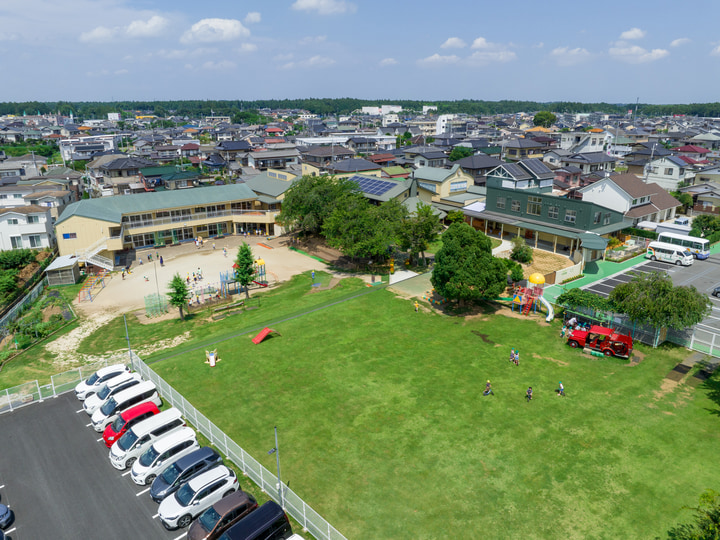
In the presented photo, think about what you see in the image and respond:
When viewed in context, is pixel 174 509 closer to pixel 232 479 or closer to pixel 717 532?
pixel 232 479

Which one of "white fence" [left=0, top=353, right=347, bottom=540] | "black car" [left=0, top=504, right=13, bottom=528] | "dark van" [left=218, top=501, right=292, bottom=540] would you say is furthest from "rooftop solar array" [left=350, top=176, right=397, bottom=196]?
"black car" [left=0, top=504, right=13, bottom=528]

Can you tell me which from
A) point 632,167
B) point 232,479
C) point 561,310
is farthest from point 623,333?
point 632,167

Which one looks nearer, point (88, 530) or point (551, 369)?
point (88, 530)

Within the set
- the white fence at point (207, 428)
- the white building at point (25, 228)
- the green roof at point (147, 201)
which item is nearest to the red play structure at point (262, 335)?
the white fence at point (207, 428)

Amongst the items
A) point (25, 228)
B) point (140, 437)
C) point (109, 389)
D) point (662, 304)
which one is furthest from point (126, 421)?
point (25, 228)

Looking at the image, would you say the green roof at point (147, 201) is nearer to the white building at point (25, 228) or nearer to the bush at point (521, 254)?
the white building at point (25, 228)

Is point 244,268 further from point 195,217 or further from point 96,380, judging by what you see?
point 195,217
